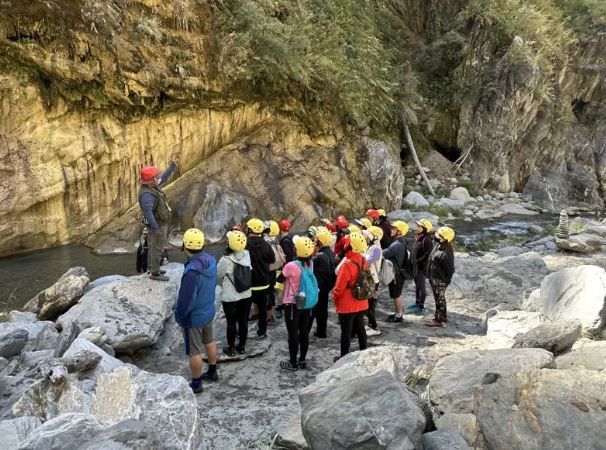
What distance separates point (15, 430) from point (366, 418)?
8.77ft

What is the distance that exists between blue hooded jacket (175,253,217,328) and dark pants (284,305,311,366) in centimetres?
114

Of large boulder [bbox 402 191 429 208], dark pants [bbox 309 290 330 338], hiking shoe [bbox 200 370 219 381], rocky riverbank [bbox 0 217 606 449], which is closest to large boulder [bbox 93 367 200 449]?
rocky riverbank [bbox 0 217 606 449]

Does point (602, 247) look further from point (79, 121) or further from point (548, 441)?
point (79, 121)

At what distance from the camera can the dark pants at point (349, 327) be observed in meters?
5.91

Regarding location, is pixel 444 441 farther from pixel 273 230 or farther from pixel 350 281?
pixel 273 230

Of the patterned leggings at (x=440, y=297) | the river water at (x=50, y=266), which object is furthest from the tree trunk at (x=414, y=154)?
the patterned leggings at (x=440, y=297)

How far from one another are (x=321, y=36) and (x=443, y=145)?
12.2 m

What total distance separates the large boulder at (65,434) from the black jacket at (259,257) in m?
3.45

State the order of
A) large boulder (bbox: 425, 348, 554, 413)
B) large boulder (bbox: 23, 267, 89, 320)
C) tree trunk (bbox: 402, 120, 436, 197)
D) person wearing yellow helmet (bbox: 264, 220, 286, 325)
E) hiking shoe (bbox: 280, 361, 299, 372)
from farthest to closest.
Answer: tree trunk (bbox: 402, 120, 436, 197) < person wearing yellow helmet (bbox: 264, 220, 286, 325) < large boulder (bbox: 23, 267, 89, 320) < hiking shoe (bbox: 280, 361, 299, 372) < large boulder (bbox: 425, 348, 554, 413)

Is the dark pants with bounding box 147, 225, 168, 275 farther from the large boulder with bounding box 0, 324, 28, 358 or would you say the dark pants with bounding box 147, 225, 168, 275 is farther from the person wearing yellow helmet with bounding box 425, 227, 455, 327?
the person wearing yellow helmet with bounding box 425, 227, 455, 327

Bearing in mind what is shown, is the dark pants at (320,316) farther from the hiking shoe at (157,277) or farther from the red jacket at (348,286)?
the hiking shoe at (157,277)

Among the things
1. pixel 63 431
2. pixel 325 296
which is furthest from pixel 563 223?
pixel 63 431

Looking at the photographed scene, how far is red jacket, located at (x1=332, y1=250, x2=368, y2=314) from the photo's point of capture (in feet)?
18.8

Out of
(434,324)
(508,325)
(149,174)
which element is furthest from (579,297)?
(149,174)
